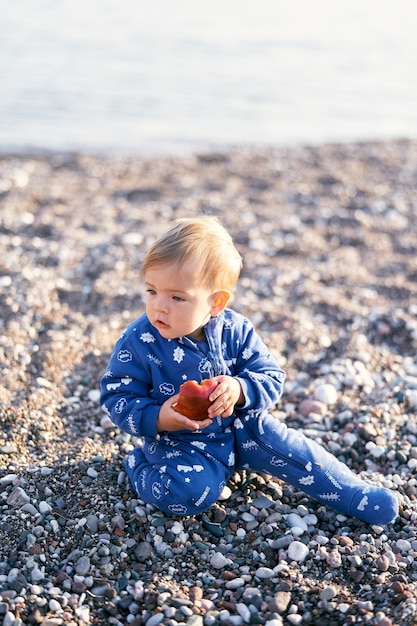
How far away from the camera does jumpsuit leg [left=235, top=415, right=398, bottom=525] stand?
11.9ft

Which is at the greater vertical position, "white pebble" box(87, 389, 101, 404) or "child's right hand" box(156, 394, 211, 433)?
"child's right hand" box(156, 394, 211, 433)

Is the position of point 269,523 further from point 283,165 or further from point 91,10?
point 91,10

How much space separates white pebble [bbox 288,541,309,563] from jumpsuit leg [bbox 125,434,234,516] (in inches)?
16.6

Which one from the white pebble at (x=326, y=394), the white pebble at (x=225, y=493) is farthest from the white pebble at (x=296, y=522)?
the white pebble at (x=326, y=394)

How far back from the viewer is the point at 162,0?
24.3 meters

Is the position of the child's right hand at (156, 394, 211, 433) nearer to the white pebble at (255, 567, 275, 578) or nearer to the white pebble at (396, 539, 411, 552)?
the white pebble at (255, 567, 275, 578)

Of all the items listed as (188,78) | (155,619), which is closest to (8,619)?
(155,619)

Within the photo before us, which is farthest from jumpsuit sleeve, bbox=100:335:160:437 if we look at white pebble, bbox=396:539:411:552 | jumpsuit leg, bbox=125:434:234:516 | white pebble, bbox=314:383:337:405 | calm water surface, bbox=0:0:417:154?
calm water surface, bbox=0:0:417:154

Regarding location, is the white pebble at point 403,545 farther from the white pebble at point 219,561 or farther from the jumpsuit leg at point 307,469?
the white pebble at point 219,561

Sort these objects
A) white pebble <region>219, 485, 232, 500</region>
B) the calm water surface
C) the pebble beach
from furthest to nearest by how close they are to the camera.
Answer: the calm water surface, white pebble <region>219, 485, 232, 500</region>, the pebble beach

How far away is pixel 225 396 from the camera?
3.39m

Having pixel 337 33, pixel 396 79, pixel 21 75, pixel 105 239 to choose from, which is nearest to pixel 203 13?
pixel 337 33

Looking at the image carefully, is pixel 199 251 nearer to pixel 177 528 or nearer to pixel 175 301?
pixel 175 301

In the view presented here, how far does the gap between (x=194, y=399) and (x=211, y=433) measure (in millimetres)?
411
